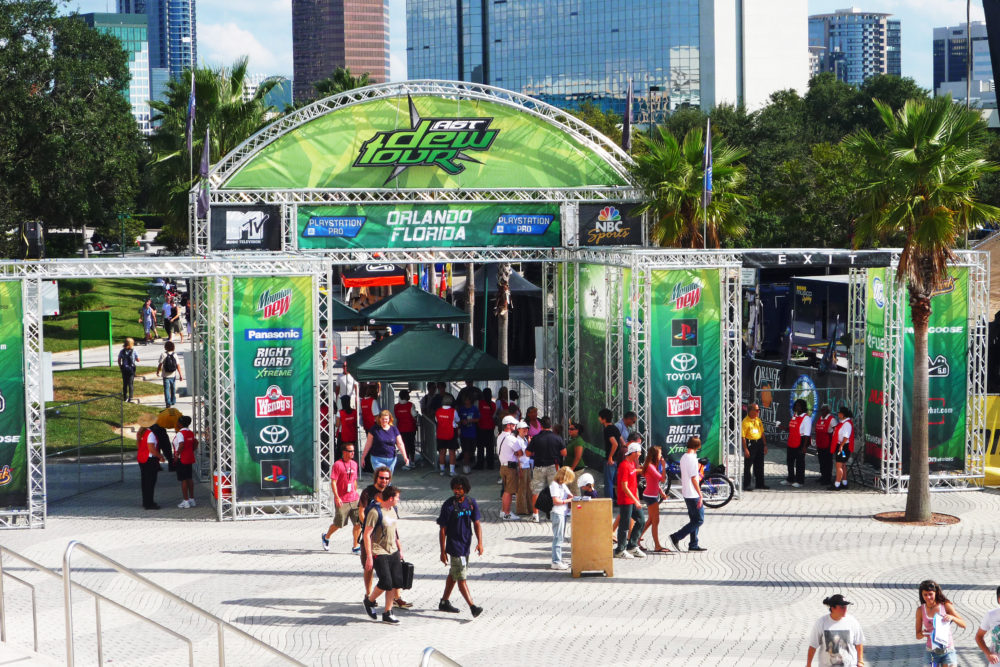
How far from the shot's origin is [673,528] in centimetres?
1764

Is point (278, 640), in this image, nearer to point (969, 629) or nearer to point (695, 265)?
point (969, 629)

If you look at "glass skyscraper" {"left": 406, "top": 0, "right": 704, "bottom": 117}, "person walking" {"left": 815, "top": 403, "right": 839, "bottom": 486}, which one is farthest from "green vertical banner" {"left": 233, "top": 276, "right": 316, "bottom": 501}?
"glass skyscraper" {"left": 406, "top": 0, "right": 704, "bottom": 117}

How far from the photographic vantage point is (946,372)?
65.8 ft

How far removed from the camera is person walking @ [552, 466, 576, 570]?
15102 millimetres

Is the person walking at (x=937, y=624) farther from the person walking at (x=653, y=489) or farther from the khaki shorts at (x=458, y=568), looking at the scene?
the person walking at (x=653, y=489)

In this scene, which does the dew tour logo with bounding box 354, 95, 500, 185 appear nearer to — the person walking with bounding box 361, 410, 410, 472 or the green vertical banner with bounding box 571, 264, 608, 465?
the green vertical banner with bounding box 571, 264, 608, 465

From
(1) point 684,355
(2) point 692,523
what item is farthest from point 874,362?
(2) point 692,523

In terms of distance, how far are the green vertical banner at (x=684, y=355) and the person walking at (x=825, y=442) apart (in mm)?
1965

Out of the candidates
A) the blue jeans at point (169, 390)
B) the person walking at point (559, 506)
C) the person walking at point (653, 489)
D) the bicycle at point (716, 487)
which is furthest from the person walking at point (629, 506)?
the blue jeans at point (169, 390)

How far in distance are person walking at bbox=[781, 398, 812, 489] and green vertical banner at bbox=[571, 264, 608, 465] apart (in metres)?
3.24

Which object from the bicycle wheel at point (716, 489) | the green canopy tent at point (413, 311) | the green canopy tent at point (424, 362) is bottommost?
the bicycle wheel at point (716, 489)

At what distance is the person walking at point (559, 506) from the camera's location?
49.5 feet

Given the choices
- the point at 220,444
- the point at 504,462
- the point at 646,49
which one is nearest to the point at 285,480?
the point at 220,444

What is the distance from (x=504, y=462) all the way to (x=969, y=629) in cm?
738
